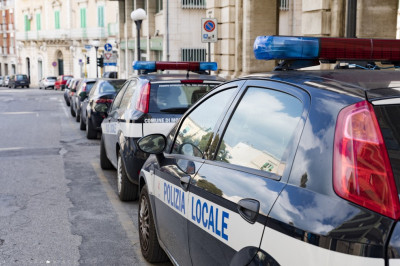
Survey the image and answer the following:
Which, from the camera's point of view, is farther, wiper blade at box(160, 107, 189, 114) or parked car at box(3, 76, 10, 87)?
parked car at box(3, 76, 10, 87)

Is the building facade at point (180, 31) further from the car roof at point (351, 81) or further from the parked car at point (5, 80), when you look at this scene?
the parked car at point (5, 80)

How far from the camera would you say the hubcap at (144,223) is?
482 cm

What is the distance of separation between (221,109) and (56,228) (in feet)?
10.3

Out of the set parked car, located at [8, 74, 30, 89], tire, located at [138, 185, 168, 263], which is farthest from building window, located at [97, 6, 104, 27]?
tire, located at [138, 185, 168, 263]

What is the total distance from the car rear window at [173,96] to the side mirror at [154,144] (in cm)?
249

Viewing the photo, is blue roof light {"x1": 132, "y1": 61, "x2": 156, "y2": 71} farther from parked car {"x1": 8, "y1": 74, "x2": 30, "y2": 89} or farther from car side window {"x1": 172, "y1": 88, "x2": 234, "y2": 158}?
parked car {"x1": 8, "y1": 74, "x2": 30, "y2": 89}

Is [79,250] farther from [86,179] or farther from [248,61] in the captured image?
[248,61]

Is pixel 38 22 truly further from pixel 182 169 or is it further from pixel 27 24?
pixel 182 169

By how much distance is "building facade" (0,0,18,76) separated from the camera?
81.9 meters

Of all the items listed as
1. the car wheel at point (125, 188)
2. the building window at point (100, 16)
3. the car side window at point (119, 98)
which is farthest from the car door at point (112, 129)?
the building window at point (100, 16)

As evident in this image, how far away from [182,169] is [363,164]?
1.76 metres

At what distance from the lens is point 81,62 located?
57.2 metres

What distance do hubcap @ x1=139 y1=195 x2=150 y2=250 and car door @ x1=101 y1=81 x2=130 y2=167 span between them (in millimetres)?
2875

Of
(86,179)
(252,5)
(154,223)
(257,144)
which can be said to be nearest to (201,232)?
(257,144)
